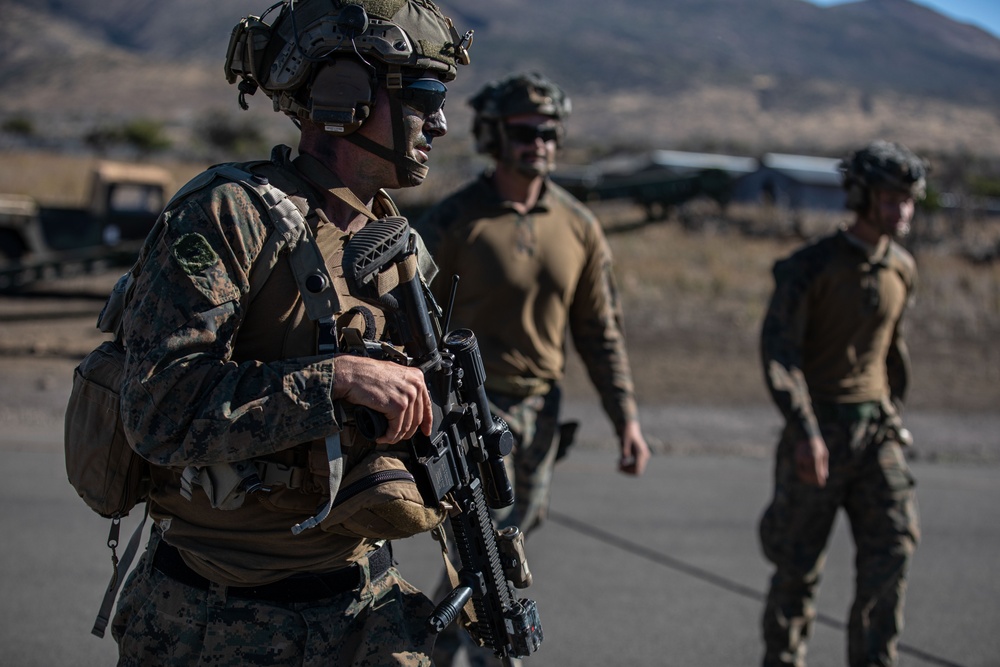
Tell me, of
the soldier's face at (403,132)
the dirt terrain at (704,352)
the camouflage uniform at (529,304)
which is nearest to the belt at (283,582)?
the soldier's face at (403,132)

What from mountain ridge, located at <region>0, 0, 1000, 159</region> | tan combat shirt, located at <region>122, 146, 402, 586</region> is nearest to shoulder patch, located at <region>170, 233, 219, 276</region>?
tan combat shirt, located at <region>122, 146, 402, 586</region>

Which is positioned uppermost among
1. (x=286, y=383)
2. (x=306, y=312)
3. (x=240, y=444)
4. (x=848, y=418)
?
(x=306, y=312)

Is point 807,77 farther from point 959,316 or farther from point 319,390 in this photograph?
point 319,390

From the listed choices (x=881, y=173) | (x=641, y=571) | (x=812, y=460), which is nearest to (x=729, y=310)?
(x=641, y=571)

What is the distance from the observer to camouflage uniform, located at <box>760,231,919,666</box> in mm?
4035

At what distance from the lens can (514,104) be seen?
4145 millimetres

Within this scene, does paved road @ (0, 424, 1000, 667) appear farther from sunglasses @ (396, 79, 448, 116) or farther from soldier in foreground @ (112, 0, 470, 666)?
sunglasses @ (396, 79, 448, 116)

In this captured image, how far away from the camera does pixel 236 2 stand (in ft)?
418

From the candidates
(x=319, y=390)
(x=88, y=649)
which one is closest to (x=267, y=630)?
(x=319, y=390)

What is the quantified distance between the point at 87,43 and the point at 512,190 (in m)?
138

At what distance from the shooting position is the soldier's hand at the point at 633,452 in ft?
12.8

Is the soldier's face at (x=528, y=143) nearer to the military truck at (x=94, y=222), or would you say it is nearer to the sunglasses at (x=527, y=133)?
the sunglasses at (x=527, y=133)

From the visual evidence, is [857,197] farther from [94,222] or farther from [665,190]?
[665,190]

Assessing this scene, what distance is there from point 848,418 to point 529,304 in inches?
54.9
